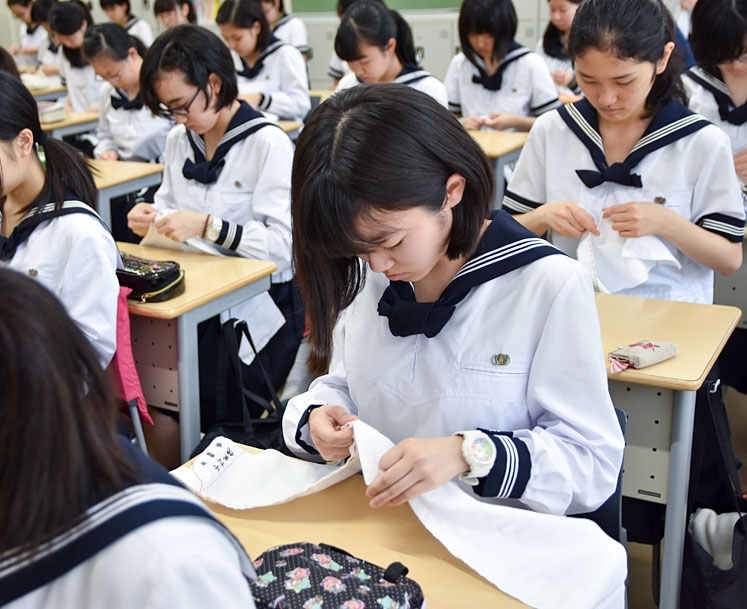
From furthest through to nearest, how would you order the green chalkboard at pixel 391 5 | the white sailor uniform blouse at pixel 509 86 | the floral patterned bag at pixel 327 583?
the green chalkboard at pixel 391 5
the white sailor uniform blouse at pixel 509 86
the floral patterned bag at pixel 327 583

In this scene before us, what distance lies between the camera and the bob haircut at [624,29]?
1.83 m

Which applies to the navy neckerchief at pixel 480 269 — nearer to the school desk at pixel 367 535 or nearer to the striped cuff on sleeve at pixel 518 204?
the school desk at pixel 367 535

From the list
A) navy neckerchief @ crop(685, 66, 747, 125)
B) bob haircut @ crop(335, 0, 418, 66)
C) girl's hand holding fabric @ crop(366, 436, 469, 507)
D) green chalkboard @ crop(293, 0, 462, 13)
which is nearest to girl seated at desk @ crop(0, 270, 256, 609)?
A: girl's hand holding fabric @ crop(366, 436, 469, 507)

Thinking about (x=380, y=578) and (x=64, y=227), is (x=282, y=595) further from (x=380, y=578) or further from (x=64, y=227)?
(x=64, y=227)

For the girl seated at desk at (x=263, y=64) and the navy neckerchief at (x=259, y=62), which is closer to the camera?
the girl seated at desk at (x=263, y=64)

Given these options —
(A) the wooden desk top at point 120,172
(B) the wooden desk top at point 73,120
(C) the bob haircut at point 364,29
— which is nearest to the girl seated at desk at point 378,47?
(C) the bob haircut at point 364,29

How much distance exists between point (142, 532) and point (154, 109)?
2.13 m

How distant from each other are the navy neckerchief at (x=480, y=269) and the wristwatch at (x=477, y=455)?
0.20 metres

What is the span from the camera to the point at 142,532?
2.17 feet

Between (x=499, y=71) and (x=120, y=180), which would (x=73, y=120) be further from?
(x=499, y=71)

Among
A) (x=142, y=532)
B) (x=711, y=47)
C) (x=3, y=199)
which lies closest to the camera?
(x=142, y=532)

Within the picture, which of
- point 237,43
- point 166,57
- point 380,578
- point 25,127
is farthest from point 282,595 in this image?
point 237,43

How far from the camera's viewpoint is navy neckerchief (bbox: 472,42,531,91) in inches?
161

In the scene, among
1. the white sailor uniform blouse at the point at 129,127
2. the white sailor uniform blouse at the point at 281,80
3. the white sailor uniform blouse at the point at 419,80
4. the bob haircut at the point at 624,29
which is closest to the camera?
the bob haircut at the point at 624,29
